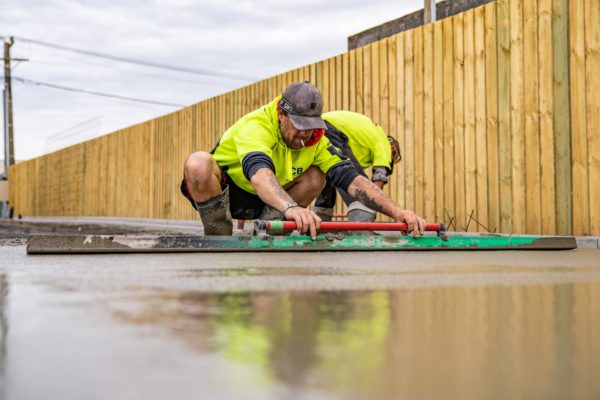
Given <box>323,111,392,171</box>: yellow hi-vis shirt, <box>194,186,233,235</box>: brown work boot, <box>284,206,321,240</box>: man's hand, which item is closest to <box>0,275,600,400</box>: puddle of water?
<box>284,206,321,240</box>: man's hand

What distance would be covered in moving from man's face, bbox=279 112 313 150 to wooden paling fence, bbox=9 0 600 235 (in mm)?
2938

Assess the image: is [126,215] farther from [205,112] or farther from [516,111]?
[516,111]

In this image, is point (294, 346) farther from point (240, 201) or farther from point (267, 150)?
point (240, 201)

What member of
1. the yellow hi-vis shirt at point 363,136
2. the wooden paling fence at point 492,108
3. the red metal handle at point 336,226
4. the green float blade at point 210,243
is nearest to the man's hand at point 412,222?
the red metal handle at point 336,226

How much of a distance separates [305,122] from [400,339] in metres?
2.93

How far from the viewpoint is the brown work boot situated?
4996 millimetres

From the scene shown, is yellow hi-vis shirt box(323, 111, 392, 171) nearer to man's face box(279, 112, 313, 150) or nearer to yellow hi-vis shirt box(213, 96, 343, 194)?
yellow hi-vis shirt box(213, 96, 343, 194)

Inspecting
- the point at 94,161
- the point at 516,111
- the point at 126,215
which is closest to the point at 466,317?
the point at 516,111

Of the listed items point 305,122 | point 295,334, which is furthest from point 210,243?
point 295,334

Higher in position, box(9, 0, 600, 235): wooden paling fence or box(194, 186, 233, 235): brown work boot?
box(9, 0, 600, 235): wooden paling fence

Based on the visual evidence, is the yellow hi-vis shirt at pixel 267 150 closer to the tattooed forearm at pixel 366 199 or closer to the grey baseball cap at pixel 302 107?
the grey baseball cap at pixel 302 107

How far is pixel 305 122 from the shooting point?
4391 mm

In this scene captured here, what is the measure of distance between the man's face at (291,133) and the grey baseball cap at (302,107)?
73 mm

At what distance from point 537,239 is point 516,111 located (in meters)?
2.25
